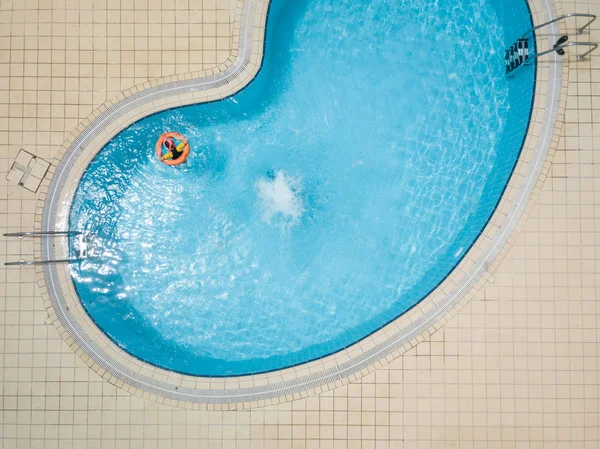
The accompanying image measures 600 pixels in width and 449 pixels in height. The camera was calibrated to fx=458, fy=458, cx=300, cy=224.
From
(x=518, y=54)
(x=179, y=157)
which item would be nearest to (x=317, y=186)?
(x=179, y=157)

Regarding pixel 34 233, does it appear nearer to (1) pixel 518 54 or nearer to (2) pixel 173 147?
(2) pixel 173 147

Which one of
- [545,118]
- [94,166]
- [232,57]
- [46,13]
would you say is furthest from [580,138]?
[46,13]

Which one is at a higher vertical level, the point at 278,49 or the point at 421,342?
the point at 278,49

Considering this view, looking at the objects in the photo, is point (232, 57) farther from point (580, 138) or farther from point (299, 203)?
point (580, 138)

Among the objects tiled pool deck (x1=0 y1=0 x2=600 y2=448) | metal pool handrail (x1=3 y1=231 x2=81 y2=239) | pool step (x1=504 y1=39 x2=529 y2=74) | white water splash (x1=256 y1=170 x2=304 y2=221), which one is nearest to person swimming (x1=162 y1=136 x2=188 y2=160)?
tiled pool deck (x1=0 y1=0 x2=600 y2=448)

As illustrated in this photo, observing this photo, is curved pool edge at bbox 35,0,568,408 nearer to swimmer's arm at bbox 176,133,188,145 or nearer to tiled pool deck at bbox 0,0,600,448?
tiled pool deck at bbox 0,0,600,448

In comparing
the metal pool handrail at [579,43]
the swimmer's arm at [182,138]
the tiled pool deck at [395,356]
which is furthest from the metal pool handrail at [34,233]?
the metal pool handrail at [579,43]

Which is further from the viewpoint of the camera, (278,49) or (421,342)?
(278,49)
